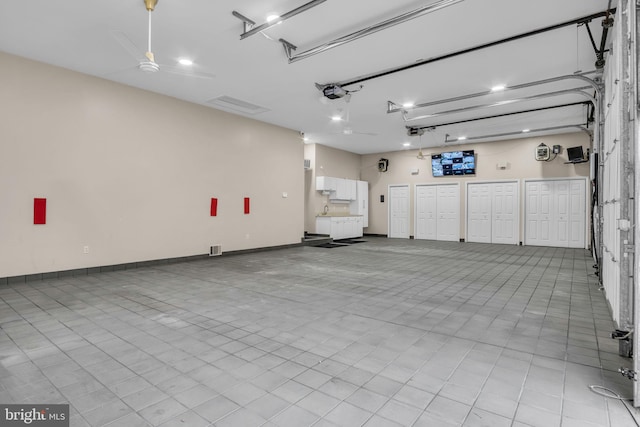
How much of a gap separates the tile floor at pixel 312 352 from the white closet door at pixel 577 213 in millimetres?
5970

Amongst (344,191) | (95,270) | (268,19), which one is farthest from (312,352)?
(344,191)

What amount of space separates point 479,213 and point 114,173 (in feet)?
35.3

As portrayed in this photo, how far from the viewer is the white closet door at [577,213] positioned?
31.8 feet

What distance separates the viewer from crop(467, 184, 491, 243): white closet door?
1127 centimetres

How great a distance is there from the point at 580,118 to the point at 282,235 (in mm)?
8446

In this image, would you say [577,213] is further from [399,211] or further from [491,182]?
[399,211]

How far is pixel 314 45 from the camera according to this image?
4.73 m

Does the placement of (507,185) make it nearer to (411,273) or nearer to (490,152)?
(490,152)

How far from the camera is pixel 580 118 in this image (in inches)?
336

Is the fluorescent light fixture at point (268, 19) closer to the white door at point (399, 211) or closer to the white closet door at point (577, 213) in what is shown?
the white door at point (399, 211)

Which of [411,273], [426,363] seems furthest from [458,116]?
[426,363]

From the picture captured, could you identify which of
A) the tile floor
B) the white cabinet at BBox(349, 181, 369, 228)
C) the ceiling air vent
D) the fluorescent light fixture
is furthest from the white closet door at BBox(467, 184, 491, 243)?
A: the fluorescent light fixture

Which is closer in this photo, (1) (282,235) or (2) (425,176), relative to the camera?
(1) (282,235)

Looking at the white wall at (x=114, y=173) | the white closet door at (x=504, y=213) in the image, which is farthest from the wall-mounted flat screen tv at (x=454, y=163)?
the white wall at (x=114, y=173)
